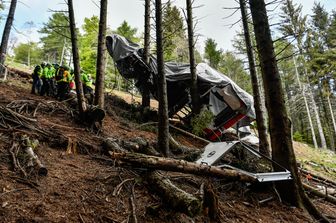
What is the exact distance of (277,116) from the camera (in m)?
Answer: 5.58

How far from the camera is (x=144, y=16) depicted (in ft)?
40.2

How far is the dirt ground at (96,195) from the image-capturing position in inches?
129

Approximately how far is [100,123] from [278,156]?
5290 millimetres

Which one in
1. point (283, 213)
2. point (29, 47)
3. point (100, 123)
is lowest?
point (283, 213)

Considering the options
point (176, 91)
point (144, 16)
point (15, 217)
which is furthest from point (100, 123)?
point (144, 16)

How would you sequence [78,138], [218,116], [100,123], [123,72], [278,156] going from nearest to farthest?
[278,156], [78,138], [100,123], [218,116], [123,72]

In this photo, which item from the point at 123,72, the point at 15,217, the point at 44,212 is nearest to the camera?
the point at 15,217

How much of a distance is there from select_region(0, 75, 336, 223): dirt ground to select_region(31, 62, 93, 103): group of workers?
5.39 meters

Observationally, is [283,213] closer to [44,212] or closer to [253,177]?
[253,177]

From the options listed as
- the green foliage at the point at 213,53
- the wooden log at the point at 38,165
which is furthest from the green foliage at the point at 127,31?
the wooden log at the point at 38,165

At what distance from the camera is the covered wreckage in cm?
1033

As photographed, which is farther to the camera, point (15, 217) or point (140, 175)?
point (140, 175)

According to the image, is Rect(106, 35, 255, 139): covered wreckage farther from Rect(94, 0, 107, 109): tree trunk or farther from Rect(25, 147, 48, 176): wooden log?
Rect(25, 147, 48, 176): wooden log

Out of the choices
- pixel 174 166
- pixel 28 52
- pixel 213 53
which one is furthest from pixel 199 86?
pixel 28 52
